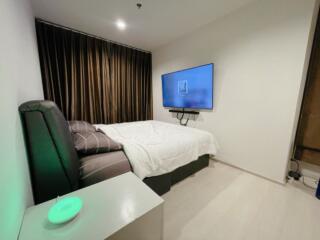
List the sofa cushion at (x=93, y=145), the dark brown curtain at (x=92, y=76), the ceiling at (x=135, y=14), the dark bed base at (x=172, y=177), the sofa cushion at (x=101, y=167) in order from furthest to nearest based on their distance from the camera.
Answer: the dark brown curtain at (x=92, y=76) → the ceiling at (x=135, y=14) → the dark bed base at (x=172, y=177) → the sofa cushion at (x=93, y=145) → the sofa cushion at (x=101, y=167)

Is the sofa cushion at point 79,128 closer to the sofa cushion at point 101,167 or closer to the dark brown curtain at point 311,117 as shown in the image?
the sofa cushion at point 101,167

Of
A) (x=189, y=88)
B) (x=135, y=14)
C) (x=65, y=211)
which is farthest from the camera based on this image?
(x=189, y=88)

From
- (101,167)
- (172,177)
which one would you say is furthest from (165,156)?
(101,167)

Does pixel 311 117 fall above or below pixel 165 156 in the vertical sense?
above

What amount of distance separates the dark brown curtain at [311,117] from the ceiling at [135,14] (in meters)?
1.24

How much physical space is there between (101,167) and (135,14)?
241 centimetres

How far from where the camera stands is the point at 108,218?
2.53 feet

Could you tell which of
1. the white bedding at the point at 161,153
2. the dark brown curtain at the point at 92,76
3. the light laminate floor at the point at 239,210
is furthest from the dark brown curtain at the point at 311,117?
the dark brown curtain at the point at 92,76

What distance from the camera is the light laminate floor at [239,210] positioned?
4.19 ft

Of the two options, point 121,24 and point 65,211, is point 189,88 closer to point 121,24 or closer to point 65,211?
point 121,24

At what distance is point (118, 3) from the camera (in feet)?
Answer: 6.84

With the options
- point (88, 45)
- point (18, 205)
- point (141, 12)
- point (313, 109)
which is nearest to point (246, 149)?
point (313, 109)

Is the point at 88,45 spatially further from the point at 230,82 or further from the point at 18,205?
the point at 18,205

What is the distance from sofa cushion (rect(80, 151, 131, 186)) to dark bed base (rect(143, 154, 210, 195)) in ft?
1.18
